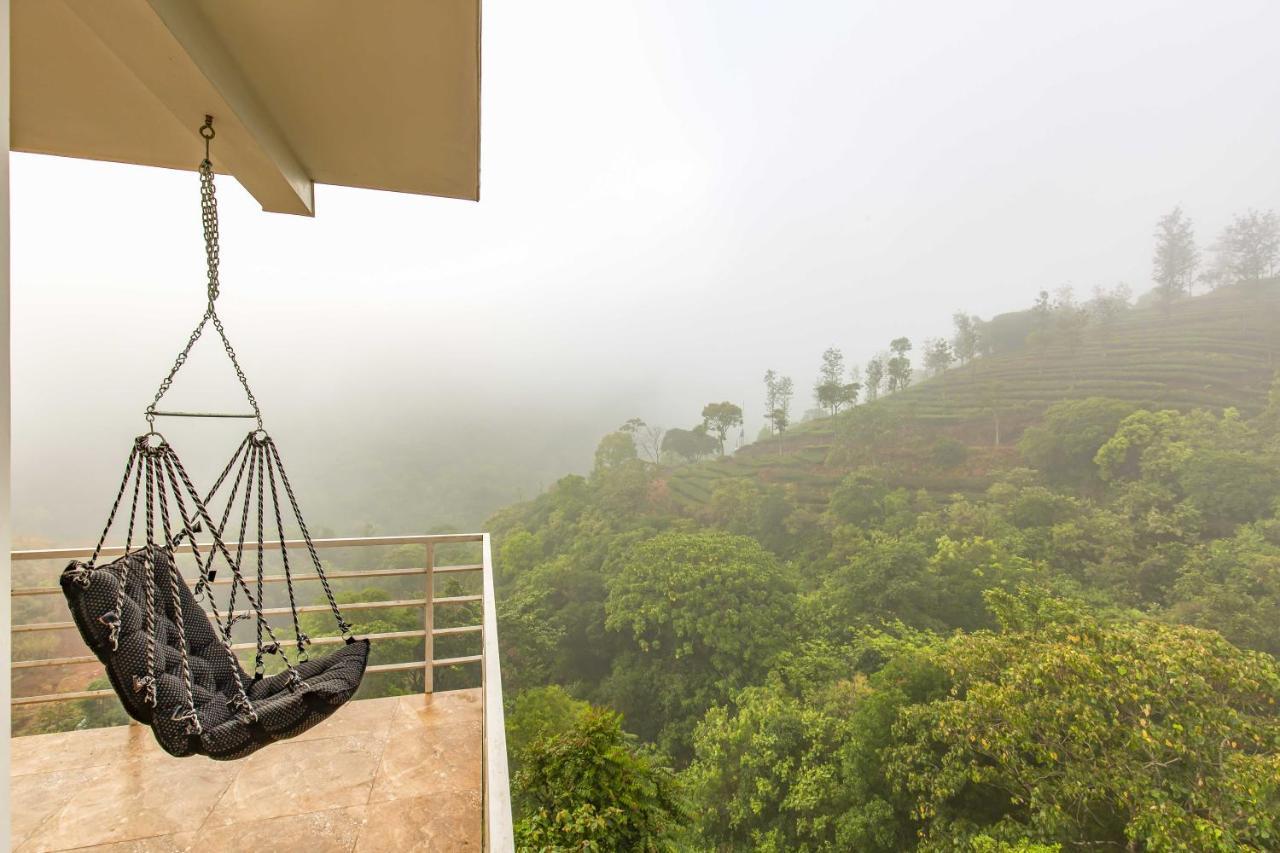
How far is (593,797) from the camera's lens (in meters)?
4.49

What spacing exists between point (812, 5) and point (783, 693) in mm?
60951

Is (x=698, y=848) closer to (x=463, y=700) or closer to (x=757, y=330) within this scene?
(x=463, y=700)

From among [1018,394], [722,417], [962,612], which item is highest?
[1018,394]

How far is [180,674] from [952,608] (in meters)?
18.1

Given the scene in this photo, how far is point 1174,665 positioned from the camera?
28.0ft

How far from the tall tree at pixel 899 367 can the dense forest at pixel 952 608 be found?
20 cm

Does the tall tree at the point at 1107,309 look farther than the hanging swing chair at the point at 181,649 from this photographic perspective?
Yes

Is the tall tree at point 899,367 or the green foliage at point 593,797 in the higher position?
the tall tree at point 899,367

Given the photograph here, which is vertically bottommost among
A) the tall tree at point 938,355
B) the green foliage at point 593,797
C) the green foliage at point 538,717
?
the green foliage at point 538,717

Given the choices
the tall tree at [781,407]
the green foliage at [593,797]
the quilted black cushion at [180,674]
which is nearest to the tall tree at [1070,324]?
the tall tree at [781,407]

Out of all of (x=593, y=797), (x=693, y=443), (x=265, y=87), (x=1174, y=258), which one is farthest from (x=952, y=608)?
(x=1174, y=258)

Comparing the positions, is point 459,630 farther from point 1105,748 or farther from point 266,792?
point 1105,748

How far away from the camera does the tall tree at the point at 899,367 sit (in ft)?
107

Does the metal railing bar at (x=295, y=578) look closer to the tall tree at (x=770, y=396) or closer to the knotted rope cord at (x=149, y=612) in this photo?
the knotted rope cord at (x=149, y=612)
